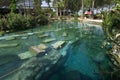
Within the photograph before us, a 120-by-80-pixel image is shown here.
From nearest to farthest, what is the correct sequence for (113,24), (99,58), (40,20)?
(113,24), (99,58), (40,20)

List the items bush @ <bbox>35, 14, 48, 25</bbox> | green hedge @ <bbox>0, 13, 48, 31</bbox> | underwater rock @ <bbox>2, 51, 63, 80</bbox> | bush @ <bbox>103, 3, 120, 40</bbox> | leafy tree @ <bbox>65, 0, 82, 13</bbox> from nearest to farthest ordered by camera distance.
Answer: underwater rock @ <bbox>2, 51, 63, 80</bbox> < bush @ <bbox>103, 3, 120, 40</bbox> < green hedge @ <bbox>0, 13, 48, 31</bbox> < bush @ <bbox>35, 14, 48, 25</bbox> < leafy tree @ <bbox>65, 0, 82, 13</bbox>

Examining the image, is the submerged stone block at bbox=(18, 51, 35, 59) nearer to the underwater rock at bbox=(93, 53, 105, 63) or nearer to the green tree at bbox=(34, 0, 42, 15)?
the underwater rock at bbox=(93, 53, 105, 63)

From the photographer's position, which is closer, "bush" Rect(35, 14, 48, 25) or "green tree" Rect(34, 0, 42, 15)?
"bush" Rect(35, 14, 48, 25)

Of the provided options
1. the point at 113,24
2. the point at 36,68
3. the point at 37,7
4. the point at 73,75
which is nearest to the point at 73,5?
the point at 37,7

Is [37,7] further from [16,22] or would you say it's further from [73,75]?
[73,75]

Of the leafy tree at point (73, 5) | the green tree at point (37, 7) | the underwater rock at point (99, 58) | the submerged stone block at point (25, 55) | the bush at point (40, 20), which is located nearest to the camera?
the underwater rock at point (99, 58)

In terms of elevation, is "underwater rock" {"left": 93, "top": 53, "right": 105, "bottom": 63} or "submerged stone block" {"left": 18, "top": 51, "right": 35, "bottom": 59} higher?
"submerged stone block" {"left": 18, "top": 51, "right": 35, "bottom": 59}

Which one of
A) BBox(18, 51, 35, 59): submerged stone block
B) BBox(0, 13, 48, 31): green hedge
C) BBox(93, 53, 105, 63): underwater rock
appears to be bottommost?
BBox(93, 53, 105, 63): underwater rock

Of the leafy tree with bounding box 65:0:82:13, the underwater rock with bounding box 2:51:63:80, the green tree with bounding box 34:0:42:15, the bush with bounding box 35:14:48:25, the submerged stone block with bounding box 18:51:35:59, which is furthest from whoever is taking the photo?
the leafy tree with bounding box 65:0:82:13

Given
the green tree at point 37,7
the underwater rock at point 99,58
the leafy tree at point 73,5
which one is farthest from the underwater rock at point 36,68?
the leafy tree at point 73,5

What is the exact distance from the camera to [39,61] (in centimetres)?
1288

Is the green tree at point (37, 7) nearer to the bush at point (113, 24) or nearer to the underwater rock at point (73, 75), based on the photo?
the bush at point (113, 24)

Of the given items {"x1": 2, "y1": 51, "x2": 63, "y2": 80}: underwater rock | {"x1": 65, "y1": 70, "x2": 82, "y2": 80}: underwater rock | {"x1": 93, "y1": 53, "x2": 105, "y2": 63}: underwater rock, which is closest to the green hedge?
{"x1": 2, "y1": 51, "x2": 63, "y2": 80}: underwater rock

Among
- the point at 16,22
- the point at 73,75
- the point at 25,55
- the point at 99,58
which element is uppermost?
the point at 16,22
